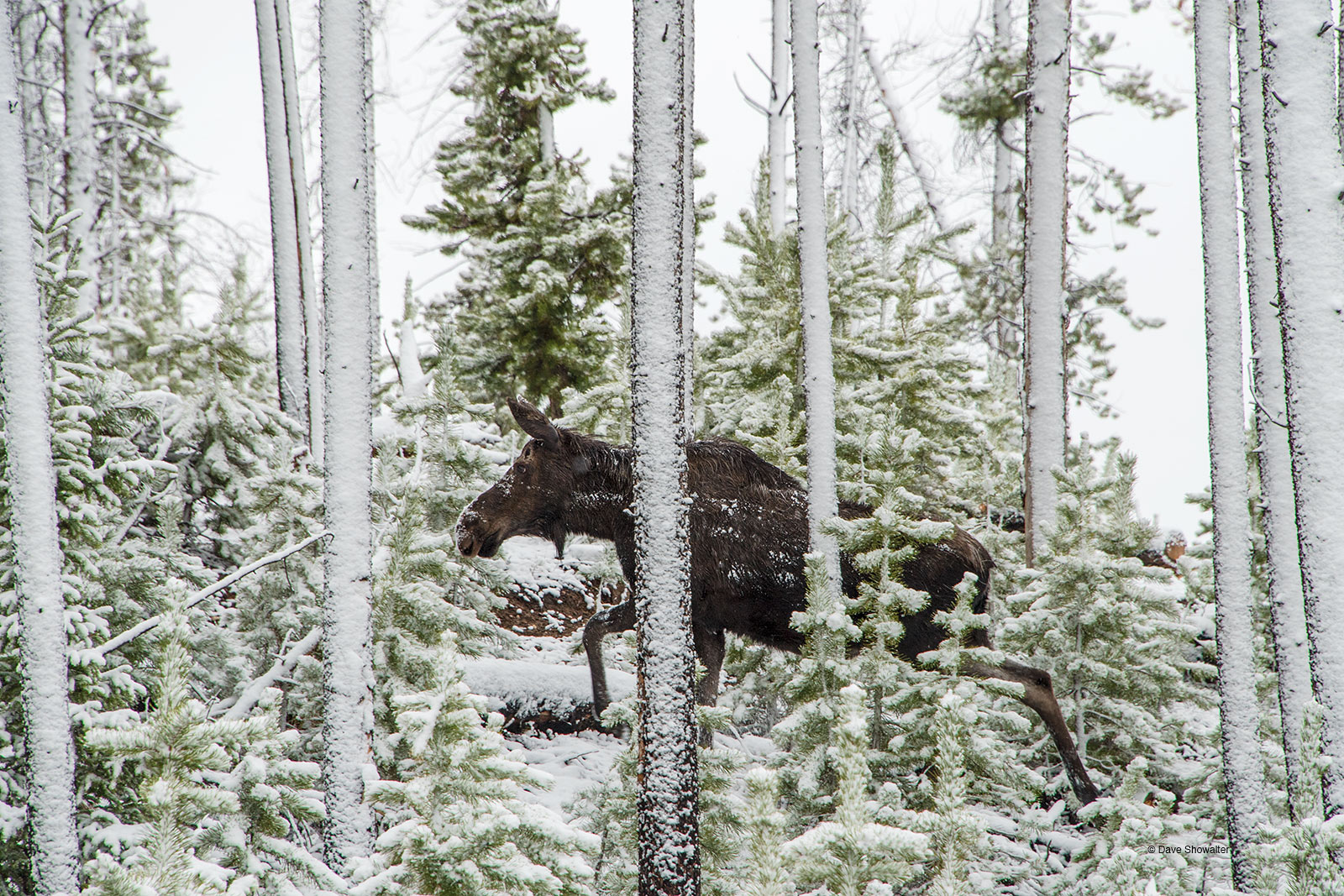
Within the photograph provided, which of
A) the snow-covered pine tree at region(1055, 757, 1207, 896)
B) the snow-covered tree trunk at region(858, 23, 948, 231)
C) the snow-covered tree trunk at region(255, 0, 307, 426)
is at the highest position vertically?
the snow-covered tree trunk at region(858, 23, 948, 231)

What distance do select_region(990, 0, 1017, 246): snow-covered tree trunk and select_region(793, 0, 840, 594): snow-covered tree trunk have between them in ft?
38.9

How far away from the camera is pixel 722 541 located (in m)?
7.16

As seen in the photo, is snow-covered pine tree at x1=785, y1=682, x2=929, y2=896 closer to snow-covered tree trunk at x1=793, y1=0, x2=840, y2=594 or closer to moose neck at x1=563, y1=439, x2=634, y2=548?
snow-covered tree trunk at x1=793, y1=0, x2=840, y2=594

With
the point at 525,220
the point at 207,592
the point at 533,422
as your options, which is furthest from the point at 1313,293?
the point at 525,220

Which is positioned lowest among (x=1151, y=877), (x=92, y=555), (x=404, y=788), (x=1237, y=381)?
(x=1151, y=877)

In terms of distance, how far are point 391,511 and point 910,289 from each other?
7.60 meters

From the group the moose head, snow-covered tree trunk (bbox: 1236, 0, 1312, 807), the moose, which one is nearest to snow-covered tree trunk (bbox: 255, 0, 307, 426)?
the moose head

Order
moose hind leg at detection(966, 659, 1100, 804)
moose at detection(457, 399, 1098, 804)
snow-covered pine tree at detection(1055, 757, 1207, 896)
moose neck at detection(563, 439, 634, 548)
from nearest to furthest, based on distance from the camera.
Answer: snow-covered pine tree at detection(1055, 757, 1207, 896) < moose hind leg at detection(966, 659, 1100, 804) < moose at detection(457, 399, 1098, 804) < moose neck at detection(563, 439, 634, 548)

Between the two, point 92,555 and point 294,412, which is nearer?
point 92,555

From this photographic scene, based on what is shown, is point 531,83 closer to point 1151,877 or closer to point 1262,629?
point 1262,629

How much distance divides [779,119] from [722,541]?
965cm

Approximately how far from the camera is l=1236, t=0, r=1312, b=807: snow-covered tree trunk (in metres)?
5.28

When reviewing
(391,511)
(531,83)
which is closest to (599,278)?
(531,83)

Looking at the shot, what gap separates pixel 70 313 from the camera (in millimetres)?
6820
